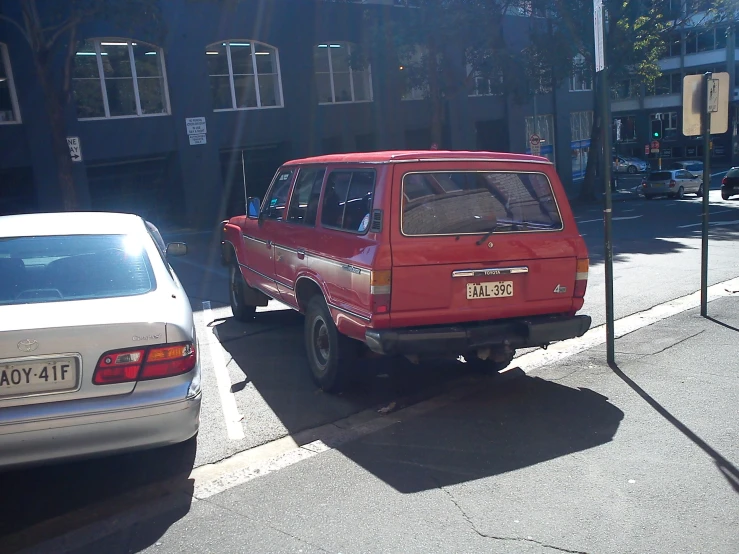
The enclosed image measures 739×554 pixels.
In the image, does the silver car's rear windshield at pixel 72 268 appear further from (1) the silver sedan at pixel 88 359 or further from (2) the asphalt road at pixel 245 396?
(2) the asphalt road at pixel 245 396

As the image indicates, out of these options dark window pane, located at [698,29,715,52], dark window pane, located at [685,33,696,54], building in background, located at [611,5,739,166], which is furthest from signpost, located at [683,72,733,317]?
dark window pane, located at [685,33,696,54]

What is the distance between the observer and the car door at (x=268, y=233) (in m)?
7.74

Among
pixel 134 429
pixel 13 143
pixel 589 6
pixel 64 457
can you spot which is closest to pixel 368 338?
pixel 134 429

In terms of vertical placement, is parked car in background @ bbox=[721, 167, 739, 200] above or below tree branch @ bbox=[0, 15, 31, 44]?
below

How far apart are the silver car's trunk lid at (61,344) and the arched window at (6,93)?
19.4 meters

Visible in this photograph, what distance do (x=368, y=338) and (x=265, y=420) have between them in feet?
3.46

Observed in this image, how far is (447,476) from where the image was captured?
470cm

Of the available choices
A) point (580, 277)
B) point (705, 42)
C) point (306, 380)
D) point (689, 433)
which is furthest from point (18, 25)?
point (705, 42)

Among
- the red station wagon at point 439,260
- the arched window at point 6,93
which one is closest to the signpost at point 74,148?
the arched window at point 6,93

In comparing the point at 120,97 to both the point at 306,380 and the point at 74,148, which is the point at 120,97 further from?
the point at 306,380

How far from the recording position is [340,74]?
2867cm

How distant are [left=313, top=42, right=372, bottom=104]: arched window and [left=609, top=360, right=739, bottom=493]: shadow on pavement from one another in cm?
2284

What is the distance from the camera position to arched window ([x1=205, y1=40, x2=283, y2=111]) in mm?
25219

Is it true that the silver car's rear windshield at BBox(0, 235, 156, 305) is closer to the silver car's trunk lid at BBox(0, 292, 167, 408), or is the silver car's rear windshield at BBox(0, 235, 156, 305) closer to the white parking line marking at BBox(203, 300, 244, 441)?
the silver car's trunk lid at BBox(0, 292, 167, 408)
